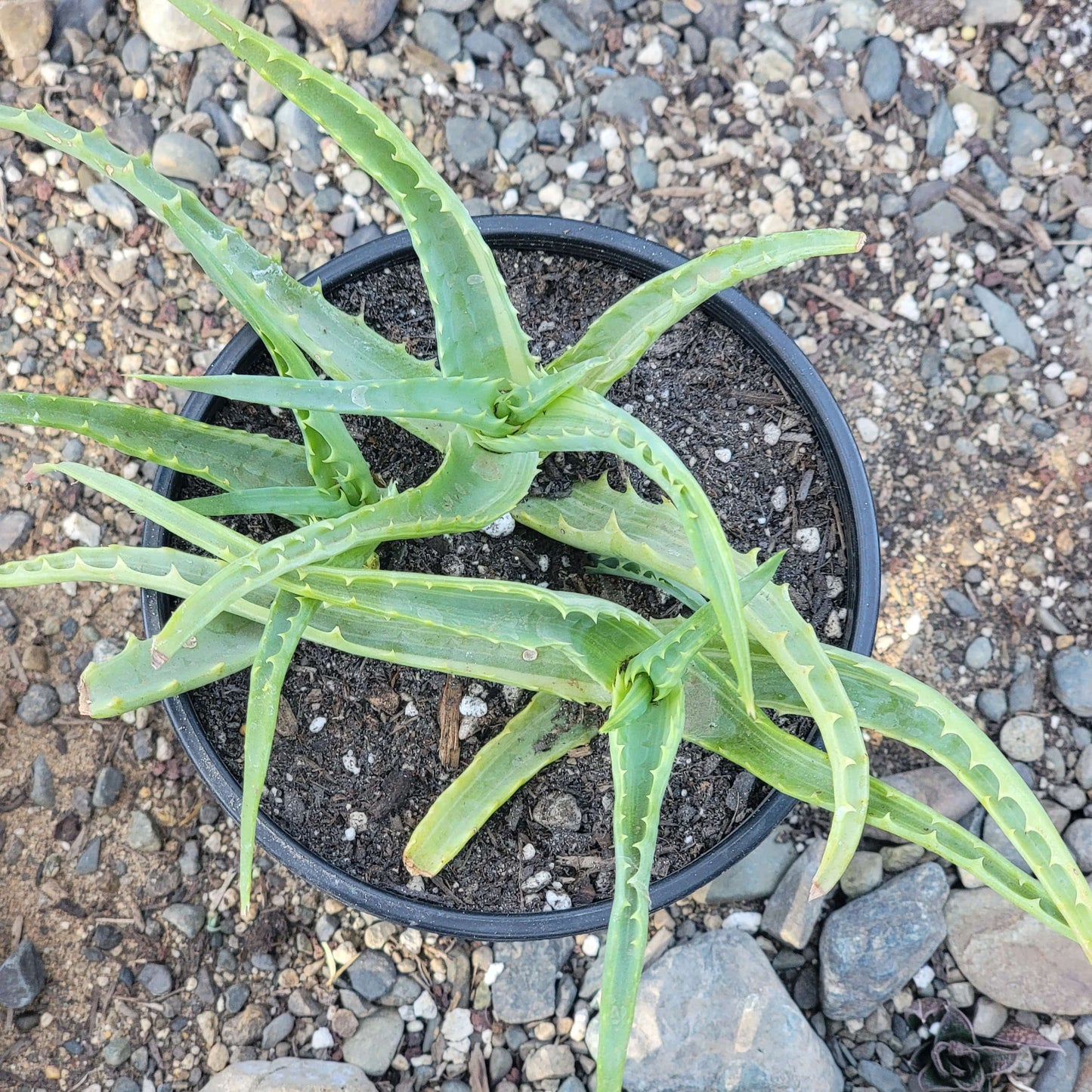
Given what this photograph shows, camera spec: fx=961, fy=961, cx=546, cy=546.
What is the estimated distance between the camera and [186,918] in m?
1.27

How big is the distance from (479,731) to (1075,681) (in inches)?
34.6

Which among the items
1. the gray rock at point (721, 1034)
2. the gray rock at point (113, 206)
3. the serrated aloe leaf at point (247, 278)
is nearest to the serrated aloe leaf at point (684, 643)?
the serrated aloe leaf at point (247, 278)

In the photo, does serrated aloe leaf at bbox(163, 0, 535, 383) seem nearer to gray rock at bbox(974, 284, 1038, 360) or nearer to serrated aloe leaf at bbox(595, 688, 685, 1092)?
serrated aloe leaf at bbox(595, 688, 685, 1092)

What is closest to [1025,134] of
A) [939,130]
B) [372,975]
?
[939,130]

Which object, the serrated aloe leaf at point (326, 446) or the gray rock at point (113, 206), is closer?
the serrated aloe leaf at point (326, 446)

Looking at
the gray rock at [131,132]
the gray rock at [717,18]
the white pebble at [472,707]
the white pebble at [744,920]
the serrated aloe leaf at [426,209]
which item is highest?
the gray rock at [717,18]

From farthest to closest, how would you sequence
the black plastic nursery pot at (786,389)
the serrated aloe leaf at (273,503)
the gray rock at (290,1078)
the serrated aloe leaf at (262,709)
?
Result: the gray rock at (290,1078), the black plastic nursery pot at (786,389), the serrated aloe leaf at (273,503), the serrated aloe leaf at (262,709)

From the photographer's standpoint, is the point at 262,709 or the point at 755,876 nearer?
the point at 262,709

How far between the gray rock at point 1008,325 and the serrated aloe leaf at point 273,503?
1065mm

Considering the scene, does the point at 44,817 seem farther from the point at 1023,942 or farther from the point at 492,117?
the point at 1023,942

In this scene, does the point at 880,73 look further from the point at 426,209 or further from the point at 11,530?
the point at 11,530

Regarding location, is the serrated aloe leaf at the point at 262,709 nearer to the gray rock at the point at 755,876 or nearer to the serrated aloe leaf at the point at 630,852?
the serrated aloe leaf at the point at 630,852

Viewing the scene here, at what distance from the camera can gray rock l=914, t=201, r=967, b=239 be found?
144cm

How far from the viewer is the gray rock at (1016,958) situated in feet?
4.15
